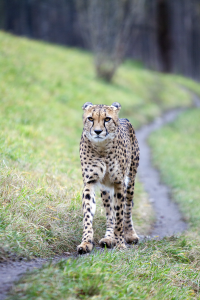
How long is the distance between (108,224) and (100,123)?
1284 millimetres

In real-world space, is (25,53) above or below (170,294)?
above

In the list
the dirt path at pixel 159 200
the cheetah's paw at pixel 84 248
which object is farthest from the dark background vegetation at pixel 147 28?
the cheetah's paw at pixel 84 248

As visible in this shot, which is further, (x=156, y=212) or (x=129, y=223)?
(x=156, y=212)

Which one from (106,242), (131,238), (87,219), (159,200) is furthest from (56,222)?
(159,200)

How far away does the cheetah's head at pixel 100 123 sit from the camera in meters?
3.81

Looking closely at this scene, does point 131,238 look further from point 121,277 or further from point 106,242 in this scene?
point 121,277

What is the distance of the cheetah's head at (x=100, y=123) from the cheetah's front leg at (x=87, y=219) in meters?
0.57

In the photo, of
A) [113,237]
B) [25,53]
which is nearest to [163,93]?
[25,53]

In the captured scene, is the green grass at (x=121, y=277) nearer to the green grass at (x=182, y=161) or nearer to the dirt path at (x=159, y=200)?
the dirt path at (x=159, y=200)

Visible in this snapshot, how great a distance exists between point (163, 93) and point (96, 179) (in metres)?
19.0

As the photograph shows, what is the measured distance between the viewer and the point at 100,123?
3846 mm

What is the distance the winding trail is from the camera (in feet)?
9.18

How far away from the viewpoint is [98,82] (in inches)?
660

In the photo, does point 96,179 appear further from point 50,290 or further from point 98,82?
point 98,82
